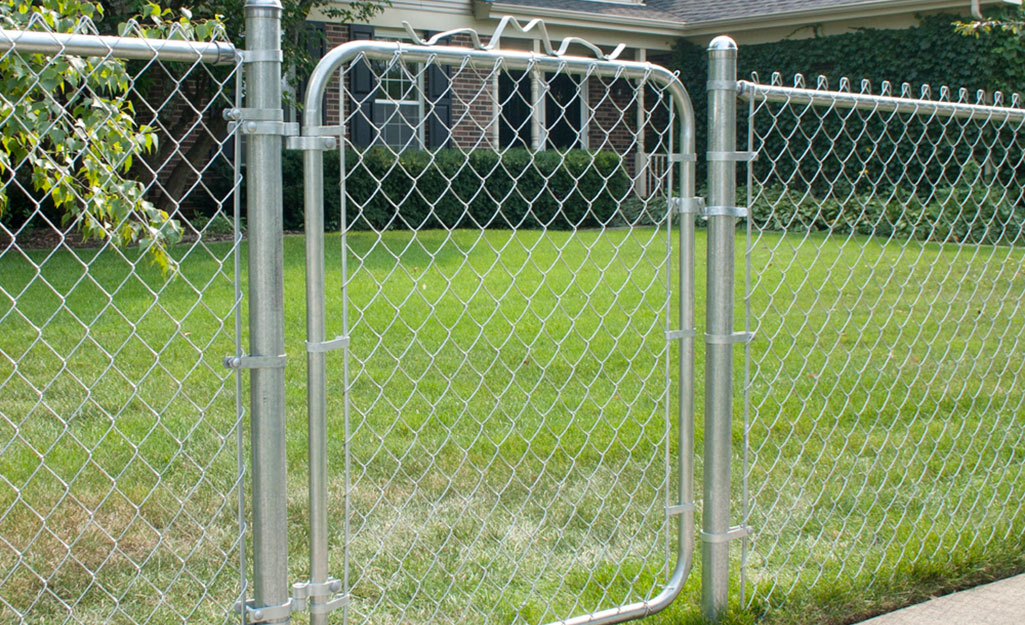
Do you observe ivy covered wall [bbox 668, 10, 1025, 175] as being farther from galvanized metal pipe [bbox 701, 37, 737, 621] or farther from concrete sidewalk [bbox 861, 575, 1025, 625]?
galvanized metal pipe [bbox 701, 37, 737, 621]

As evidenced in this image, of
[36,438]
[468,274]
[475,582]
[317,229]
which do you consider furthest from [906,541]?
[468,274]

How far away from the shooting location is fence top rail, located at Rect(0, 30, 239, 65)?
1.89 metres

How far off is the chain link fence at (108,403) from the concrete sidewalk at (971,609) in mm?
1904

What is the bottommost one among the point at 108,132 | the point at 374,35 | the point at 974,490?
the point at 974,490

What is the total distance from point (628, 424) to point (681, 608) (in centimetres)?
199

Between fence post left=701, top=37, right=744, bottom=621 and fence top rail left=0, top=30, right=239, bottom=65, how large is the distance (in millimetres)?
1183

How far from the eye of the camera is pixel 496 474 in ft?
13.8

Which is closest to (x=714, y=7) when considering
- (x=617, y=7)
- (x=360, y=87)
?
(x=617, y=7)

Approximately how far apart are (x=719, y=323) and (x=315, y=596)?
119 centimetres

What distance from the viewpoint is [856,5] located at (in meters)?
15.5

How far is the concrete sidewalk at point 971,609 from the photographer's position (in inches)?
117

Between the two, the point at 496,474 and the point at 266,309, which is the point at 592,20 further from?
the point at 266,309

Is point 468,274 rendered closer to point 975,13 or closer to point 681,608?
point 681,608

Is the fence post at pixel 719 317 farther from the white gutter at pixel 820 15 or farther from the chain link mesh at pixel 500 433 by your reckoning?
the white gutter at pixel 820 15
